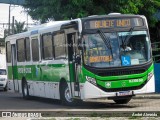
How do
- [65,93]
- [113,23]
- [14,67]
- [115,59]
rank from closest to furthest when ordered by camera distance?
[115,59] < [113,23] < [65,93] < [14,67]

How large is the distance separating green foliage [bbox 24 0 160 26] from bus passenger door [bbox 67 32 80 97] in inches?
327

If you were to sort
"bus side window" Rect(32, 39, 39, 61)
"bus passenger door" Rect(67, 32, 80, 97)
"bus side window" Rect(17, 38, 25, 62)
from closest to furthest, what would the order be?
"bus passenger door" Rect(67, 32, 80, 97) < "bus side window" Rect(32, 39, 39, 61) < "bus side window" Rect(17, 38, 25, 62)

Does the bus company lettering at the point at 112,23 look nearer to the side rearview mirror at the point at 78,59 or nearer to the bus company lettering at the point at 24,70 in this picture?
the side rearview mirror at the point at 78,59

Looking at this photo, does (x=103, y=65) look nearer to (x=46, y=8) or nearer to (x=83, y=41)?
(x=83, y=41)

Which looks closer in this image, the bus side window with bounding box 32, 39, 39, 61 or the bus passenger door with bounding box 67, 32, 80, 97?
the bus passenger door with bounding box 67, 32, 80, 97

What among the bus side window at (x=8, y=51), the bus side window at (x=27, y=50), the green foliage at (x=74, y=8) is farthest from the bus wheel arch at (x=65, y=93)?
the green foliage at (x=74, y=8)

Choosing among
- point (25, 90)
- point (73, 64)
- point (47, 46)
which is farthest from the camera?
point (25, 90)

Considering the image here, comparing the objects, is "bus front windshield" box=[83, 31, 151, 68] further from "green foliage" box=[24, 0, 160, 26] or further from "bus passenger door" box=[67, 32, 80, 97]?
"green foliage" box=[24, 0, 160, 26]

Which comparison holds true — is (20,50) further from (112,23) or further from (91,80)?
(91,80)

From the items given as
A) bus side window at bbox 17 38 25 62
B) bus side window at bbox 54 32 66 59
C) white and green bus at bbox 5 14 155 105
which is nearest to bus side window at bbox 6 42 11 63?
bus side window at bbox 17 38 25 62

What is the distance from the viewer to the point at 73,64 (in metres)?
17.1

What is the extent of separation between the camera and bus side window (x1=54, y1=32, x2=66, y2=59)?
1793 centimetres

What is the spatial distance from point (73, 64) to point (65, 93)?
5.07ft

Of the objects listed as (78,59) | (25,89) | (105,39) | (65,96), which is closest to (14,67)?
(25,89)
